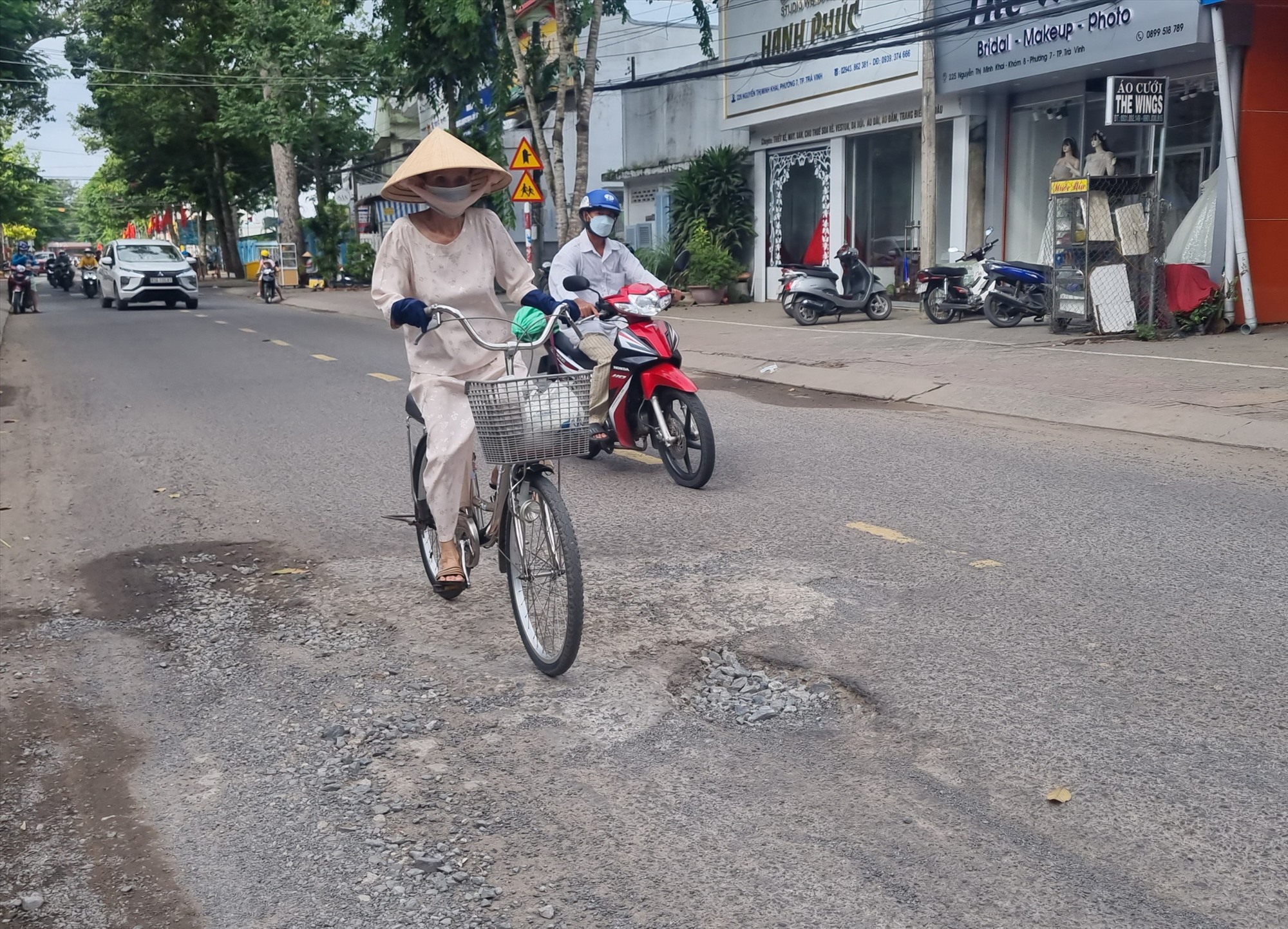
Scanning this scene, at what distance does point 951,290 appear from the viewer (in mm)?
17625

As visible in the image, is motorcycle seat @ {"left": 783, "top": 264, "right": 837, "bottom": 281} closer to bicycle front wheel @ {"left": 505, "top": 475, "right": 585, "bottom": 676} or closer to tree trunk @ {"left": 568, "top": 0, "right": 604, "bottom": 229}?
tree trunk @ {"left": 568, "top": 0, "right": 604, "bottom": 229}

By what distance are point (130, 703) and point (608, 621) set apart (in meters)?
1.76

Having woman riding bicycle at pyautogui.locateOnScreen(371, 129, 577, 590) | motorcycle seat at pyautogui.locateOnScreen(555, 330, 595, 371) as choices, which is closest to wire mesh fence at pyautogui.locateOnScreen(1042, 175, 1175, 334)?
motorcycle seat at pyautogui.locateOnScreen(555, 330, 595, 371)

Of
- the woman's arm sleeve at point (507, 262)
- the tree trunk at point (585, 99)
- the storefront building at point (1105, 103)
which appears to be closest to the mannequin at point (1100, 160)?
the storefront building at point (1105, 103)

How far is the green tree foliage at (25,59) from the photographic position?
3981cm

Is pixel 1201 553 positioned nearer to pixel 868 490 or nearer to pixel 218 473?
pixel 868 490

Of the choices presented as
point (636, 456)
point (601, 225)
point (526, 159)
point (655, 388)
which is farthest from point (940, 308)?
point (655, 388)

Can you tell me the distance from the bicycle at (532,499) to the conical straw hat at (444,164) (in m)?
0.52

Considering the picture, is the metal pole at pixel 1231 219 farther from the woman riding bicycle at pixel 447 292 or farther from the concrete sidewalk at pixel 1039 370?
the woman riding bicycle at pixel 447 292

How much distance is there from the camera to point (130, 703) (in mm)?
4309

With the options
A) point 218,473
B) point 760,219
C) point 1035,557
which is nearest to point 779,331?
point 760,219

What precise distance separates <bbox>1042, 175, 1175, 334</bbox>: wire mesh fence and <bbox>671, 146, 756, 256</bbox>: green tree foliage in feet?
35.3

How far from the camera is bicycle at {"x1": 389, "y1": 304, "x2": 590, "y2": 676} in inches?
161

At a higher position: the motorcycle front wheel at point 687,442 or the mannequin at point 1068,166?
the mannequin at point 1068,166
